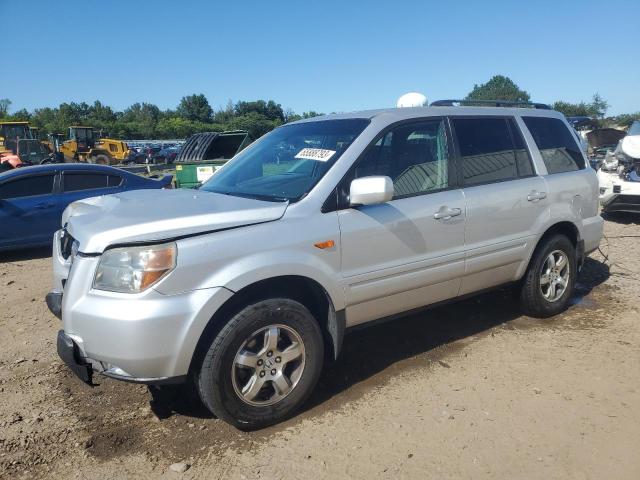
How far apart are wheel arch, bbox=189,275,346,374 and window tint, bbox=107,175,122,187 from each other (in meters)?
6.20

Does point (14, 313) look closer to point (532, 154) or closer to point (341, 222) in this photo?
point (341, 222)

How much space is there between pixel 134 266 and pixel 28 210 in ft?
20.0

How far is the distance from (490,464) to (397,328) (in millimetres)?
1997

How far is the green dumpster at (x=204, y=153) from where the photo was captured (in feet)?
36.6

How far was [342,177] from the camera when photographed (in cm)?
333

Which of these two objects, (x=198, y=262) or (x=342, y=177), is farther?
(x=342, y=177)

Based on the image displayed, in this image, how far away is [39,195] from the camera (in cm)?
795

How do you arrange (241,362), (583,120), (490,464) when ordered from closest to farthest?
(490,464)
(241,362)
(583,120)

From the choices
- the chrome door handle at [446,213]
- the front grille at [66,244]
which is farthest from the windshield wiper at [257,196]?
the chrome door handle at [446,213]

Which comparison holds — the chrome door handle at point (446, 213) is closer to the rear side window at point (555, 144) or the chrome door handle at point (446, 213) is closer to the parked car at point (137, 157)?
the rear side window at point (555, 144)

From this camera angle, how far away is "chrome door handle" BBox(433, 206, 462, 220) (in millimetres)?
3719

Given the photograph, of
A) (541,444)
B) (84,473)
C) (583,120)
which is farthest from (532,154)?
(583,120)

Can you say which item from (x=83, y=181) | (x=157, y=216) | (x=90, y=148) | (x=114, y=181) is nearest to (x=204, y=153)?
(x=114, y=181)

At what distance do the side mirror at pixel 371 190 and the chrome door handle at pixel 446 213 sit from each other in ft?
2.22
